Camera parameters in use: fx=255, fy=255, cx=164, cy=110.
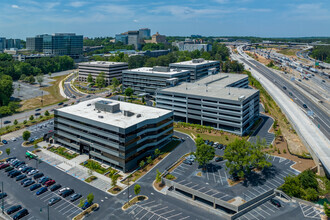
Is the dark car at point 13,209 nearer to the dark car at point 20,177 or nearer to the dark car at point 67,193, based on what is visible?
the dark car at point 67,193

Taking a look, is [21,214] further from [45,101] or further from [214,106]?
[45,101]

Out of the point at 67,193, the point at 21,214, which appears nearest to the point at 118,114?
the point at 67,193

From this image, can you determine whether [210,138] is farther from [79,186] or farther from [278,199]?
[79,186]

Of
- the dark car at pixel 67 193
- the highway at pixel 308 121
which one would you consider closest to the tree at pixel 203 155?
the highway at pixel 308 121

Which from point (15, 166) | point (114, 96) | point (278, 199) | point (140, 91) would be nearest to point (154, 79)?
point (140, 91)

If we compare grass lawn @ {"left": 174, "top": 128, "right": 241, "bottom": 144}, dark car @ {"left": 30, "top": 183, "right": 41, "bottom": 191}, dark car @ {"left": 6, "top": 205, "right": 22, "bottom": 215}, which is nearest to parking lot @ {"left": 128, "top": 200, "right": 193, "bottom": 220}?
dark car @ {"left": 6, "top": 205, "right": 22, "bottom": 215}
